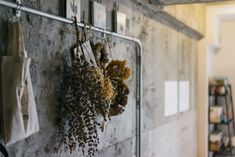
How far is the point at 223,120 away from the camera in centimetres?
594

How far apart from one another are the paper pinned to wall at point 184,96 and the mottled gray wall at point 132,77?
0.11 meters

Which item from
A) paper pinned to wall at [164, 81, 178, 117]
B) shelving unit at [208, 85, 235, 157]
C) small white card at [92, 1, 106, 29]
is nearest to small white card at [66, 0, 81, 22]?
small white card at [92, 1, 106, 29]

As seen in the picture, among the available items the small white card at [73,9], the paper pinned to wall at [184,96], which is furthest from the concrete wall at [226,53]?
the small white card at [73,9]

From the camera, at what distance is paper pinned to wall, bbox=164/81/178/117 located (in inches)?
153

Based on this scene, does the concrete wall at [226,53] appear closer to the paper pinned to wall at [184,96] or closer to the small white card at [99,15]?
the paper pinned to wall at [184,96]

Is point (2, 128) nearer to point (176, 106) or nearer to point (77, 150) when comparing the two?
point (77, 150)

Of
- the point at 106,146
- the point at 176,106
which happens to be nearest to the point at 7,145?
the point at 106,146

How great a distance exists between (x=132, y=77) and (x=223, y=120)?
139 inches

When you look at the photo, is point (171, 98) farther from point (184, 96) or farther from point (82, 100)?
point (82, 100)

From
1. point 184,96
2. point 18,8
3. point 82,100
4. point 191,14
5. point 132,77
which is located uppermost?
point 191,14

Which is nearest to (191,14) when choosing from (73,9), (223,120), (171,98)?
(171,98)

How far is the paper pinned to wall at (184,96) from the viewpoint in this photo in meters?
4.42

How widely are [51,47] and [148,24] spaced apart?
5.35 ft

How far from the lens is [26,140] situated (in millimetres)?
1654
